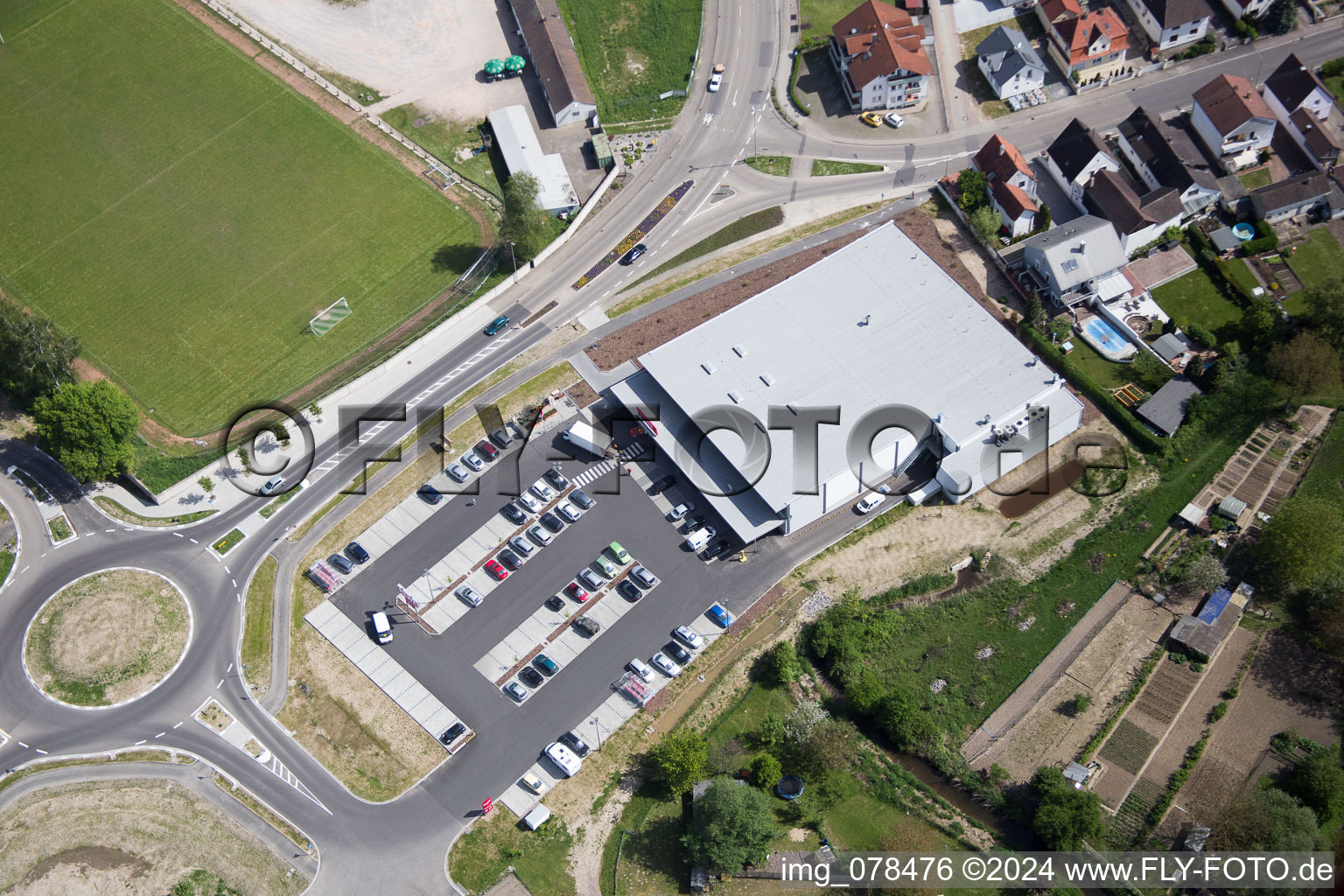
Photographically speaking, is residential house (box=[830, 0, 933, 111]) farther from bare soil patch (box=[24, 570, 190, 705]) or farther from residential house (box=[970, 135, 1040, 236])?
bare soil patch (box=[24, 570, 190, 705])

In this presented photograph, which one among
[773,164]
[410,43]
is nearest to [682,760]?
[773,164]

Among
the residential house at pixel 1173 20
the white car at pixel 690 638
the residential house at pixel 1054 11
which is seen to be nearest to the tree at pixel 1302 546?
the white car at pixel 690 638

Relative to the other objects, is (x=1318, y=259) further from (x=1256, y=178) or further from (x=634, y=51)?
(x=634, y=51)

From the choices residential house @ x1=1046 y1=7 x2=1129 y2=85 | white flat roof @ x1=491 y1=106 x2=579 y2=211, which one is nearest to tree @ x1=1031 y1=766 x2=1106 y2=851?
white flat roof @ x1=491 y1=106 x2=579 y2=211

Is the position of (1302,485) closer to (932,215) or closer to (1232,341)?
(1232,341)

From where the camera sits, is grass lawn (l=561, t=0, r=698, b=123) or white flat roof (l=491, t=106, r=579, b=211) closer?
white flat roof (l=491, t=106, r=579, b=211)

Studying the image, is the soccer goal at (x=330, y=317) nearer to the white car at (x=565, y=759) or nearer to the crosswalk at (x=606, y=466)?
the crosswalk at (x=606, y=466)

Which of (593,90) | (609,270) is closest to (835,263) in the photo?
(609,270)
